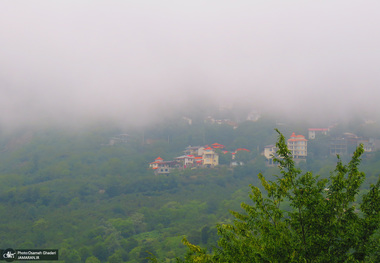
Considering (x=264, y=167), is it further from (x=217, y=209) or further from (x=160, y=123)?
(x=160, y=123)

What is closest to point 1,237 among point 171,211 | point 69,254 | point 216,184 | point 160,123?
point 69,254

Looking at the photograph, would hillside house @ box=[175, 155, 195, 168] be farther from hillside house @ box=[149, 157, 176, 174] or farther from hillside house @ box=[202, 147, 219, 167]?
hillside house @ box=[202, 147, 219, 167]

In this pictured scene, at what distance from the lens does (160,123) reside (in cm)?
9238

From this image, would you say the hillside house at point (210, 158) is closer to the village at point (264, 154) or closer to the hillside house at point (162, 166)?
the village at point (264, 154)

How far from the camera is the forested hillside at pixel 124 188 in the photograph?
41.5m

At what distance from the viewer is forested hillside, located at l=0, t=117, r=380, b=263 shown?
41531 mm

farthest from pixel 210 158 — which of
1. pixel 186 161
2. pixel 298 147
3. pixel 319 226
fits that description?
pixel 319 226

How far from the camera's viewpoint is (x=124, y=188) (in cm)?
6191

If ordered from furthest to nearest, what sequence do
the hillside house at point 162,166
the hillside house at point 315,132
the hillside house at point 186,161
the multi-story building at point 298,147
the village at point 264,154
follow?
the hillside house at point 315,132 → the multi-story building at point 298,147 → the hillside house at point 186,161 → the village at point 264,154 → the hillside house at point 162,166

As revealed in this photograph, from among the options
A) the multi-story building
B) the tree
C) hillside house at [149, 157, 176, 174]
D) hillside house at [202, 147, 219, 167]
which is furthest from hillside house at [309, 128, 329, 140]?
the tree

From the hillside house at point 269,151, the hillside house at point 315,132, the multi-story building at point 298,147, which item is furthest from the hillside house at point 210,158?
the hillside house at point 315,132

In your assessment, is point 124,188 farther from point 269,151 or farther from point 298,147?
point 298,147

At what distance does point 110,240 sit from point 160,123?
5309cm

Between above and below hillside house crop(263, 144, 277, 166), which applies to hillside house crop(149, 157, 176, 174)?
below
